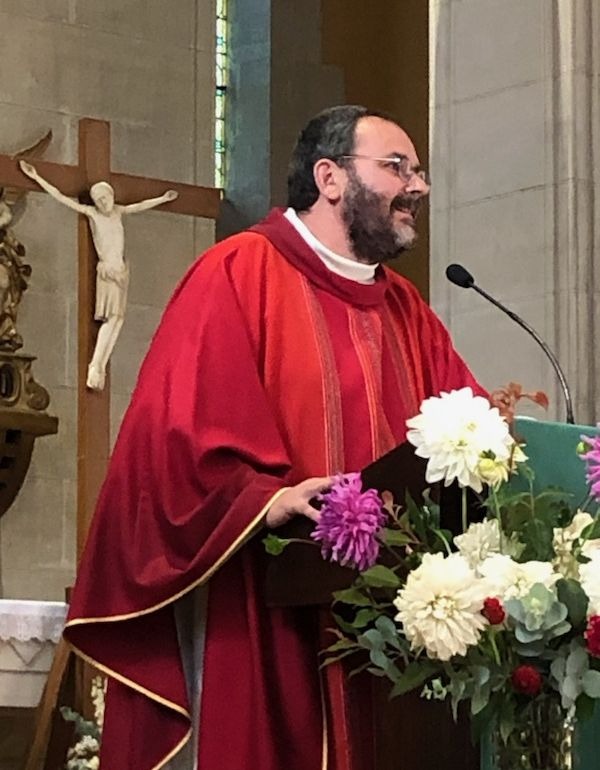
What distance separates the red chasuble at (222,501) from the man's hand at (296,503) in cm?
3

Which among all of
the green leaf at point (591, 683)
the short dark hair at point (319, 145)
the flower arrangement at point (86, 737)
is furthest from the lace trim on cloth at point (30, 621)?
the green leaf at point (591, 683)

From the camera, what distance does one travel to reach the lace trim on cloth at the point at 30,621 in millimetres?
5699

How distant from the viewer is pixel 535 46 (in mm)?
5895

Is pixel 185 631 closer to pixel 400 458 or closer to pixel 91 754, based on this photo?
pixel 400 458

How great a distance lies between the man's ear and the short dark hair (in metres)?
0.01

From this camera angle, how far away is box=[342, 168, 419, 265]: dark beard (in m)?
4.07

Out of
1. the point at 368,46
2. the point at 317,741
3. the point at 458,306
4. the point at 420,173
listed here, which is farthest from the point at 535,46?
the point at 368,46

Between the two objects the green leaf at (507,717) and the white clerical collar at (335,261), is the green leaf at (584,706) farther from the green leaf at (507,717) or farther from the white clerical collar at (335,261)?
the white clerical collar at (335,261)

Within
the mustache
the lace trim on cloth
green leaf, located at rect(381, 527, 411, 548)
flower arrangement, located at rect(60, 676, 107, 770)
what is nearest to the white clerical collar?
the mustache

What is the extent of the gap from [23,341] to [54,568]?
928 millimetres

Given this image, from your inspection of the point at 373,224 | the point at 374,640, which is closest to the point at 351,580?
the point at 374,640

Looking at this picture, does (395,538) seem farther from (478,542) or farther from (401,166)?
(401,166)

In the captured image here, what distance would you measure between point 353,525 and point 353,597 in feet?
0.39

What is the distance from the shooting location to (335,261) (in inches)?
163
